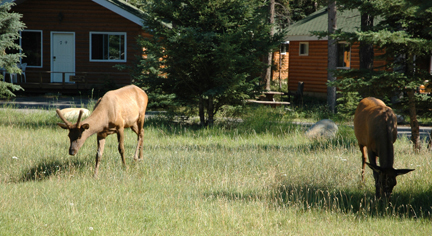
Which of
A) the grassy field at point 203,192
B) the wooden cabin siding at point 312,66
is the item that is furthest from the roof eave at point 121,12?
the grassy field at point 203,192

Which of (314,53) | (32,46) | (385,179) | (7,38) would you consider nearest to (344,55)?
(314,53)

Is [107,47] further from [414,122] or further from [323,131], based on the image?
[414,122]

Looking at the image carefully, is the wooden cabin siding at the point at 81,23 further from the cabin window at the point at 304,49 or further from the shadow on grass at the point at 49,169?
the shadow on grass at the point at 49,169

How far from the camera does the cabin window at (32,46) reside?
2403cm

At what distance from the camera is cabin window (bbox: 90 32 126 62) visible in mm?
24000

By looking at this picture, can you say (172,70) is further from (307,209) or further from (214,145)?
(307,209)

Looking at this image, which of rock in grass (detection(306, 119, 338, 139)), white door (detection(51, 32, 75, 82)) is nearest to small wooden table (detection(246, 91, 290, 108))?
rock in grass (detection(306, 119, 338, 139))

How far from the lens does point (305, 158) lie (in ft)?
27.8

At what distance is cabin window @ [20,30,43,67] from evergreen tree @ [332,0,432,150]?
19.4 meters

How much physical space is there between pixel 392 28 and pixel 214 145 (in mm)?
4771

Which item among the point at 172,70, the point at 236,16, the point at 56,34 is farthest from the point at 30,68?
the point at 236,16

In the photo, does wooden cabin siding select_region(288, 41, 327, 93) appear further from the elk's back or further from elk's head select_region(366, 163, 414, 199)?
elk's head select_region(366, 163, 414, 199)

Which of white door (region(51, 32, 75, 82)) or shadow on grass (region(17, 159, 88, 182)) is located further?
white door (region(51, 32, 75, 82))

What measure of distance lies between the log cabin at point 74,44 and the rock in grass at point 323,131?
45.1 ft
